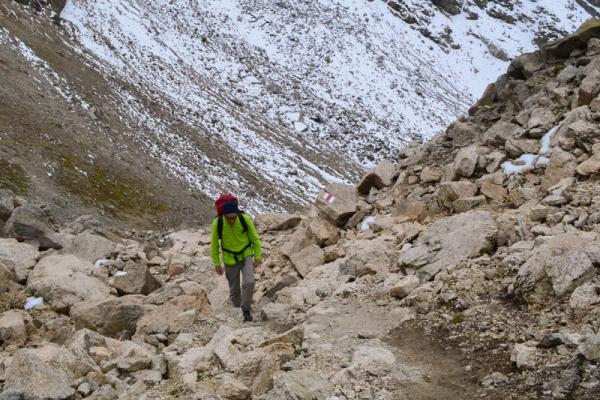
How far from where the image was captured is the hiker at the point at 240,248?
9.52 m

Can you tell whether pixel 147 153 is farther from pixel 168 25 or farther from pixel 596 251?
pixel 596 251

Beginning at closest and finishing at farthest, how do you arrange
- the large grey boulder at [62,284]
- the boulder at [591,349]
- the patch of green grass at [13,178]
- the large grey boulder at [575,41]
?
the boulder at [591,349], the large grey boulder at [62,284], the large grey boulder at [575,41], the patch of green grass at [13,178]

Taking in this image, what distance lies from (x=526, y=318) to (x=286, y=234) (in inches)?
393

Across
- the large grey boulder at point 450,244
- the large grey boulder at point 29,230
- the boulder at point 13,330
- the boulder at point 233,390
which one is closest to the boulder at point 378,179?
the large grey boulder at point 450,244

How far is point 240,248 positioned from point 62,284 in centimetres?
451

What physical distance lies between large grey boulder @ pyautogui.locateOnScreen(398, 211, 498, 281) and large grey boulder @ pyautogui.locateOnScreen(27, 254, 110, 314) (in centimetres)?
646

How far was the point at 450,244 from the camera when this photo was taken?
9.28 m

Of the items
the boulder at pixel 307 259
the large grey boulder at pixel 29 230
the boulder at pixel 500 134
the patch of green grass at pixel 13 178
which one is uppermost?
the boulder at pixel 500 134

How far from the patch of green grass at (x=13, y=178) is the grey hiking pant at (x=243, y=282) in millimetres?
16837

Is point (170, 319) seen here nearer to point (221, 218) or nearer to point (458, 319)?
point (221, 218)

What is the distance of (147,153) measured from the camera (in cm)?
3519

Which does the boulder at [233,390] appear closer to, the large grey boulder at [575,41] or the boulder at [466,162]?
the boulder at [466,162]

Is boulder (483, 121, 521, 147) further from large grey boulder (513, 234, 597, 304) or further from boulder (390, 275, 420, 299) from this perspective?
large grey boulder (513, 234, 597, 304)

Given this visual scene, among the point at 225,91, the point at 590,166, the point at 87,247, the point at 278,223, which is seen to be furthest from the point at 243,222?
the point at 225,91
